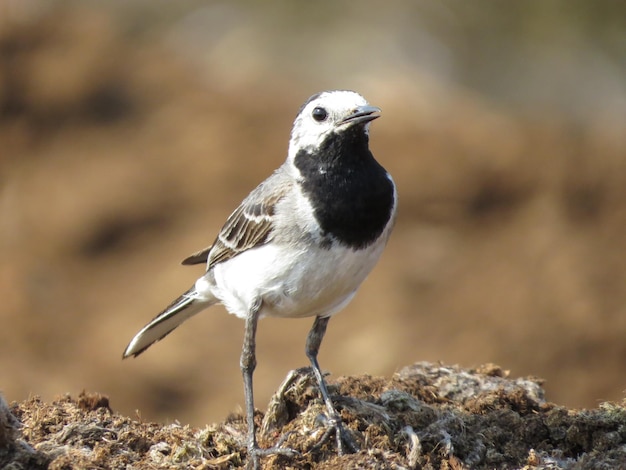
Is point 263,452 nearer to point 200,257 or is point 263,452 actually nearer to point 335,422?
point 335,422

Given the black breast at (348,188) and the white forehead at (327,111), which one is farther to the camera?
the white forehead at (327,111)

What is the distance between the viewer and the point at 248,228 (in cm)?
604

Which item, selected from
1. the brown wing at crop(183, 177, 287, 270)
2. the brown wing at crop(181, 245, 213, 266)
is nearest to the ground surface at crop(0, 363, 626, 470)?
the brown wing at crop(183, 177, 287, 270)

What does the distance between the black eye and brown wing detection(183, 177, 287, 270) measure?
1.56 ft

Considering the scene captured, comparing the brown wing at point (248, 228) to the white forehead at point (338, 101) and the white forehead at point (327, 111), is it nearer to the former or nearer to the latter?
the white forehead at point (327, 111)

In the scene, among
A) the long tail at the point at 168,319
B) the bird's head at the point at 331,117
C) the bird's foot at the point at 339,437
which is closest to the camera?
the bird's foot at the point at 339,437

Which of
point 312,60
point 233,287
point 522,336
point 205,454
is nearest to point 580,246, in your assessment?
point 522,336

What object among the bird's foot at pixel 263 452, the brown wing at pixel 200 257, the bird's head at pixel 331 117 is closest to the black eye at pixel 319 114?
the bird's head at pixel 331 117

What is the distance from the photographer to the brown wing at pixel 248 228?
5805 mm

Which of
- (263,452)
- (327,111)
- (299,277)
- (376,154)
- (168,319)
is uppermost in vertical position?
(376,154)

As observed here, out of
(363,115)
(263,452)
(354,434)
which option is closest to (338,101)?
(363,115)

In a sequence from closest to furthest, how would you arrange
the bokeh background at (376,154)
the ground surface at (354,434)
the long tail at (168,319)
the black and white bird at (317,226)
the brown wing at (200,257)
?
the ground surface at (354,434), the black and white bird at (317,226), the long tail at (168,319), the brown wing at (200,257), the bokeh background at (376,154)

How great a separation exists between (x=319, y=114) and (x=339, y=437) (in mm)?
1908

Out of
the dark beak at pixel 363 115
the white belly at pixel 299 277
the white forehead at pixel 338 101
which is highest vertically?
the white forehead at pixel 338 101
